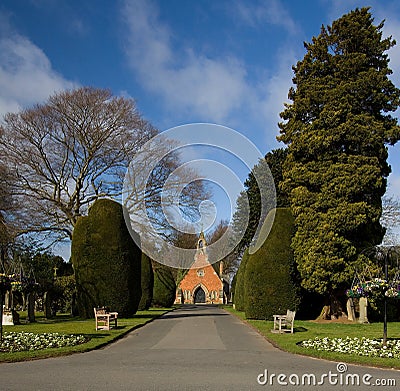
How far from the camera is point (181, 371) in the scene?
859 cm

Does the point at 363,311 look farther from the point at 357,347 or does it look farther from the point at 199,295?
the point at 199,295

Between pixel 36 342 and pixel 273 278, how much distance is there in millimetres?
12370

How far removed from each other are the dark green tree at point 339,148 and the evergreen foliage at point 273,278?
0.63m

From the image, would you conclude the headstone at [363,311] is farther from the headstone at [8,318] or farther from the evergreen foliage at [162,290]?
the evergreen foliage at [162,290]

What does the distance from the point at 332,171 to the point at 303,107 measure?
369cm

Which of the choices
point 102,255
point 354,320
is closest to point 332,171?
point 354,320

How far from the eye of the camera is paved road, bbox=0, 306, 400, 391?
7.34m

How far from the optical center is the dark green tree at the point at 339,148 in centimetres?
2150

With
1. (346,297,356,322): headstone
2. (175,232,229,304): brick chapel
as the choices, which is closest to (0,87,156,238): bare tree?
(346,297,356,322): headstone

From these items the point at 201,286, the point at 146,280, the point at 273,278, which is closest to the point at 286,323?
the point at 273,278

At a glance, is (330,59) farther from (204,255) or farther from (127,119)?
(204,255)

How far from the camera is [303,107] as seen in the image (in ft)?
78.3

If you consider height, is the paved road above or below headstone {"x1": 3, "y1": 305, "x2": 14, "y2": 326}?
below

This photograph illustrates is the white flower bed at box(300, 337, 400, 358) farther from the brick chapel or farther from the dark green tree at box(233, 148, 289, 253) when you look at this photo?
the brick chapel
